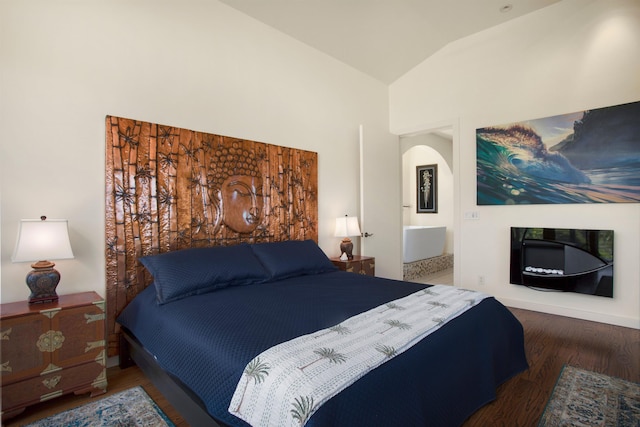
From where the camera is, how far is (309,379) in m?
1.10

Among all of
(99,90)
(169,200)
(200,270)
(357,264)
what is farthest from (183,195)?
(357,264)

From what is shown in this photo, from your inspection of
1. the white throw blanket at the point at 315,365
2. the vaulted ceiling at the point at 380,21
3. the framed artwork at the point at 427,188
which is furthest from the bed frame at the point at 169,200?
the framed artwork at the point at 427,188

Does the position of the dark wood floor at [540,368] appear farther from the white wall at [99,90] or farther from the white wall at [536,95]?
the white wall at [99,90]

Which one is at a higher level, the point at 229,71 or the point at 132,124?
the point at 229,71

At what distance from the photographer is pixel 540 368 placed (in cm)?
227

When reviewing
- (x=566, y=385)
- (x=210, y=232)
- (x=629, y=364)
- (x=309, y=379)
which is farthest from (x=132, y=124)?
(x=629, y=364)

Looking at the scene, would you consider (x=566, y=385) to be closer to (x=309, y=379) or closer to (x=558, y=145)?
(x=309, y=379)

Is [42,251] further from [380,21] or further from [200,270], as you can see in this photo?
[380,21]

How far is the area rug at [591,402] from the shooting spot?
1703 mm

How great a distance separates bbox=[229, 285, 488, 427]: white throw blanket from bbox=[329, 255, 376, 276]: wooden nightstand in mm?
1910

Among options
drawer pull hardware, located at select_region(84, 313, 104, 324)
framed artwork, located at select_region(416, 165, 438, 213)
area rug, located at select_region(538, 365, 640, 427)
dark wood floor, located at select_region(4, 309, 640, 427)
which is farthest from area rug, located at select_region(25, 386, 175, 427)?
framed artwork, located at select_region(416, 165, 438, 213)

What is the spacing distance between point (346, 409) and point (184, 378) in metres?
0.88

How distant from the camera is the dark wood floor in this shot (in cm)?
177

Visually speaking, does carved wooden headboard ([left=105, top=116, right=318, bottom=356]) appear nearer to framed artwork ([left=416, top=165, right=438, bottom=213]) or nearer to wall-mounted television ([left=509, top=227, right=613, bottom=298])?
wall-mounted television ([left=509, top=227, right=613, bottom=298])
